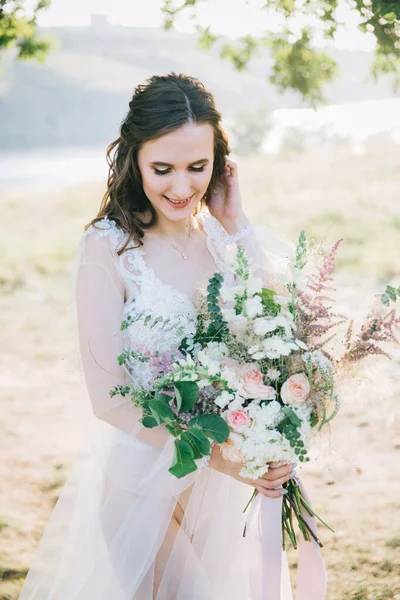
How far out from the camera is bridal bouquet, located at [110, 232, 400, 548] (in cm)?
186

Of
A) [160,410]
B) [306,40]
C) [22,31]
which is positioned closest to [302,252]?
[160,410]

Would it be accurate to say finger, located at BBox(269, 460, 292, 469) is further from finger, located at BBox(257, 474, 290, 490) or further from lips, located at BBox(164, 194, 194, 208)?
lips, located at BBox(164, 194, 194, 208)

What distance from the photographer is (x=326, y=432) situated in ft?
6.91

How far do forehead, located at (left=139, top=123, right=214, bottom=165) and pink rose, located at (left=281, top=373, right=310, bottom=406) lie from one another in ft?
2.88

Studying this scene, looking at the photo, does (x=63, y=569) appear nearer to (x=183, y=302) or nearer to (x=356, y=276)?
(x=183, y=302)

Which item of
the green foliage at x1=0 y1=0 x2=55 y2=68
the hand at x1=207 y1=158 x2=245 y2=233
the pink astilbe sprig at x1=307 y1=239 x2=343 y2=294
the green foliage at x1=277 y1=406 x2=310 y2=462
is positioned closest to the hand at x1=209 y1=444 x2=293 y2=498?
the green foliage at x1=277 y1=406 x2=310 y2=462

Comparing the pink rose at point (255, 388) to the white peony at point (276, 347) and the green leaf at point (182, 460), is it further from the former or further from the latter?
the green leaf at point (182, 460)

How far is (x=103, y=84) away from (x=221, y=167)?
21.0m

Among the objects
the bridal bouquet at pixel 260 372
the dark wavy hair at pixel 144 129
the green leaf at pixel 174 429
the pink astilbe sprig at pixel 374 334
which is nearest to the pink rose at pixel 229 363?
the bridal bouquet at pixel 260 372

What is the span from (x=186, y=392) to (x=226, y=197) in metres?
1.26

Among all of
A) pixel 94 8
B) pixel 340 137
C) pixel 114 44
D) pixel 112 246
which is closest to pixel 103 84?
pixel 114 44

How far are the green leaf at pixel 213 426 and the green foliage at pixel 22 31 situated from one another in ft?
8.22

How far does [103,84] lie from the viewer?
22.5m

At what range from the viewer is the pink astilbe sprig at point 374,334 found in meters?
1.92
